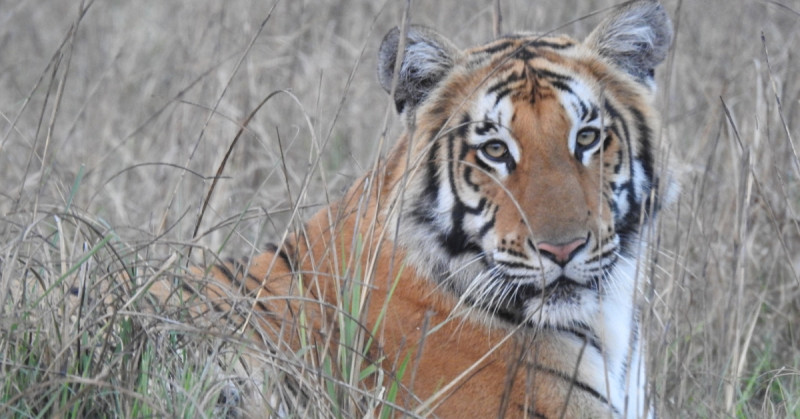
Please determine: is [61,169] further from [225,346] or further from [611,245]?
[611,245]

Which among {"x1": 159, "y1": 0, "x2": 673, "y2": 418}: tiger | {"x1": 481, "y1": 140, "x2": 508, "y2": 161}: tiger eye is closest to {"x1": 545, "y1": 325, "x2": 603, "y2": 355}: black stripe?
{"x1": 159, "y1": 0, "x2": 673, "y2": 418}: tiger

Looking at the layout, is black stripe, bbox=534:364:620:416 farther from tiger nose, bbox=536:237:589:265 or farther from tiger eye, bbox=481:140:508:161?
tiger eye, bbox=481:140:508:161

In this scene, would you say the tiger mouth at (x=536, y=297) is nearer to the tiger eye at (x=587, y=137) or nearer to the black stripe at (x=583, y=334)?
the black stripe at (x=583, y=334)

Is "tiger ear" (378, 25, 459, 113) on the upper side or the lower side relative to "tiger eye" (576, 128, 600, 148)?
upper

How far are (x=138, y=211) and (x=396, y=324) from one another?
2265mm

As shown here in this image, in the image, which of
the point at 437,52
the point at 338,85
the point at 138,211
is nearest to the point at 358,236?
the point at 437,52

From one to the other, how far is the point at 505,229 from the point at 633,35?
84cm

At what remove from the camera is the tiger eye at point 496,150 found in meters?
2.88

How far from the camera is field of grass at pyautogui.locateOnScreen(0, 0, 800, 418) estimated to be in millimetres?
2523

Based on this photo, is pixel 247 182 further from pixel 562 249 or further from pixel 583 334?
pixel 562 249

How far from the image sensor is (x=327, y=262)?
310 centimetres

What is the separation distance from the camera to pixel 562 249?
8.76 ft

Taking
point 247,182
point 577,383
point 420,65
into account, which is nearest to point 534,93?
point 420,65

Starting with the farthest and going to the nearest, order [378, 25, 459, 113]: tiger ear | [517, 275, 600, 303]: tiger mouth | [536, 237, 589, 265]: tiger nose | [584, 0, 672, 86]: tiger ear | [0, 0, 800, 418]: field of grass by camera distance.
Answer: [584, 0, 672, 86]: tiger ear, [378, 25, 459, 113]: tiger ear, [517, 275, 600, 303]: tiger mouth, [536, 237, 589, 265]: tiger nose, [0, 0, 800, 418]: field of grass
